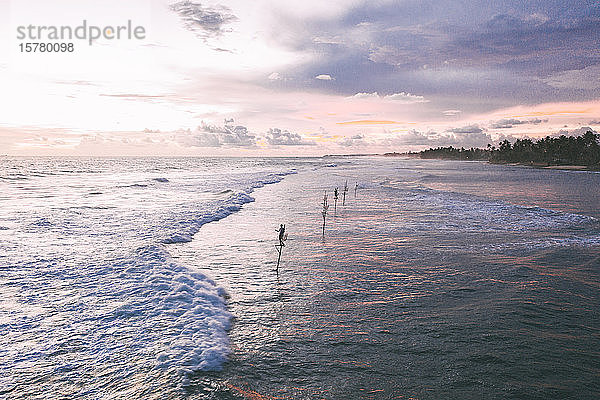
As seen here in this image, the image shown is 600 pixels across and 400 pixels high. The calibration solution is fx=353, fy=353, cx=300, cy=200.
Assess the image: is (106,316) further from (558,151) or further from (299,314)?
(558,151)

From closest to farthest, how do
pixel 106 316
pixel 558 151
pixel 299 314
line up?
pixel 106 316 → pixel 299 314 → pixel 558 151

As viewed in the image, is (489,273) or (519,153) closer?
(489,273)

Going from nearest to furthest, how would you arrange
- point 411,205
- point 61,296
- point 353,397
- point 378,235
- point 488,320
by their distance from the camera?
point 353,397 → point 488,320 → point 61,296 → point 378,235 → point 411,205

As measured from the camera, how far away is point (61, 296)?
9484 mm

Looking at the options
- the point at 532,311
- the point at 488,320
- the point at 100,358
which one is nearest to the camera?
the point at 100,358

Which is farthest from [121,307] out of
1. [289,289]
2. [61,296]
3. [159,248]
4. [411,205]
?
[411,205]

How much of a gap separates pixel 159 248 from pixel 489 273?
12.4 m

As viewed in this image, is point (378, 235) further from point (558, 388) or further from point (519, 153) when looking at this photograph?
point (519, 153)

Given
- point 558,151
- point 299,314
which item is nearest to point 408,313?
point 299,314

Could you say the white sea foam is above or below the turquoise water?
below

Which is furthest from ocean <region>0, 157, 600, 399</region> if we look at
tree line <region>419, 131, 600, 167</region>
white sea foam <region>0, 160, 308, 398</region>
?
tree line <region>419, 131, 600, 167</region>

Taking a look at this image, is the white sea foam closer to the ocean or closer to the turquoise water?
the ocean

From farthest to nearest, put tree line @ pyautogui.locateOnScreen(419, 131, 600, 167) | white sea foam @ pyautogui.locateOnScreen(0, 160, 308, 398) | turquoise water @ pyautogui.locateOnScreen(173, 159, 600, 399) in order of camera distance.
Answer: tree line @ pyautogui.locateOnScreen(419, 131, 600, 167) < white sea foam @ pyautogui.locateOnScreen(0, 160, 308, 398) < turquoise water @ pyautogui.locateOnScreen(173, 159, 600, 399)

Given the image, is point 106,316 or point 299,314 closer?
point 106,316
